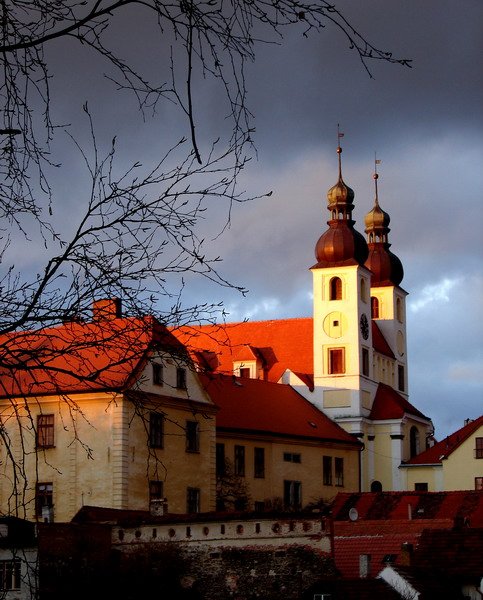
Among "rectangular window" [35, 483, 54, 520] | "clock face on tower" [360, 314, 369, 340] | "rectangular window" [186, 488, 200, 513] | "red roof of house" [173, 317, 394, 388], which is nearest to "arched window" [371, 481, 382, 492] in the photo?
"red roof of house" [173, 317, 394, 388]

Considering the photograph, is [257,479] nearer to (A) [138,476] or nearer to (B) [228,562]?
(A) [138,476]

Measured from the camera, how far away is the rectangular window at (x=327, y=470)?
5734cm

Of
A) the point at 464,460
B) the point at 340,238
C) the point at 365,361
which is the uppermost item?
the point at 340,238

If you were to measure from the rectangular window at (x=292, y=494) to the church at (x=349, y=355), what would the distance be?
6969 millimetres

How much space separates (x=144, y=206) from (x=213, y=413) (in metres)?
40.5

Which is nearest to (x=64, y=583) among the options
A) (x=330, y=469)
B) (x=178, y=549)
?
(x=178, y=549)

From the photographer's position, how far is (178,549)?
35.5 meters

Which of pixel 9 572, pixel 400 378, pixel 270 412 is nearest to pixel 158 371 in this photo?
pixel 9 572

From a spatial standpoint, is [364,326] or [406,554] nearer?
A: [406,554]

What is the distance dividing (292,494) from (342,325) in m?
15.3

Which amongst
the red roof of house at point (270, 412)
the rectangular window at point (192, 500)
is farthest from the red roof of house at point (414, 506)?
the red roof of house at point (270, 412)

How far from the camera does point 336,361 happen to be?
221ft

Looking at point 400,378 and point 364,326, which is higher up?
point 364,326

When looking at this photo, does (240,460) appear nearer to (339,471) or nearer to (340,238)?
(339,471)
